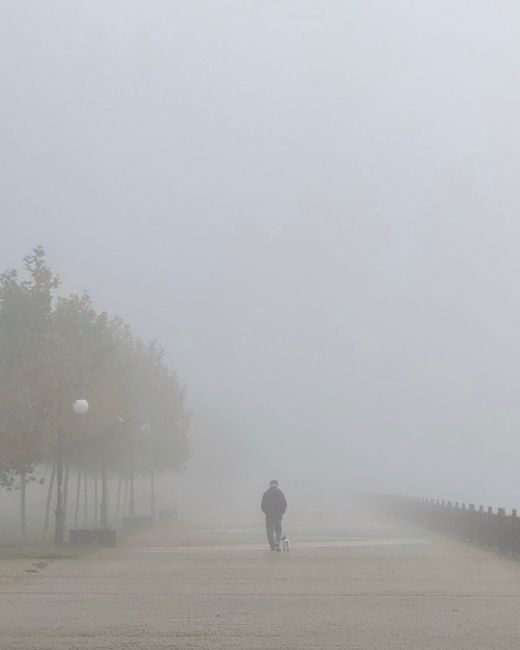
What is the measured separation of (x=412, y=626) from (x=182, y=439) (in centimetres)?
5496

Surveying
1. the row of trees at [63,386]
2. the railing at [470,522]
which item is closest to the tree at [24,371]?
the row of trees at [63,386]

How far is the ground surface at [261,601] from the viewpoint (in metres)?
14.4

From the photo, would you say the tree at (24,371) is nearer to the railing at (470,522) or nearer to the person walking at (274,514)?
the person walking at (274,514)

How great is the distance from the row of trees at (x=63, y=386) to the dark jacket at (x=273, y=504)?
5.54m

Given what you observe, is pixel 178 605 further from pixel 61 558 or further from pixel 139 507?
pixel 139 507

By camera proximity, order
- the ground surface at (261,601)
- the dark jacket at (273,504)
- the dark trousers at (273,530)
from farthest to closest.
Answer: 1. the dark jacket at (273,504)
2. the dark trousers at (273,530)
3. the ground surface at (261,601)

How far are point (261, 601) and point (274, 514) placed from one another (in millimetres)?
15974

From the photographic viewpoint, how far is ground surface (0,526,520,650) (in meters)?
14.4

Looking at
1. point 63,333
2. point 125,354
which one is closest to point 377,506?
point 125,354

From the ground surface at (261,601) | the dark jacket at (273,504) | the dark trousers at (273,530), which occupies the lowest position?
the ground surface at (261,601)

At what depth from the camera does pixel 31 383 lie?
124 feet

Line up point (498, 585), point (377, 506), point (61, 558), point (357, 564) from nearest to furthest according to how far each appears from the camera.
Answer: point (498, 585)
point (357, 564)
point (61, 558)
point (377, 506)

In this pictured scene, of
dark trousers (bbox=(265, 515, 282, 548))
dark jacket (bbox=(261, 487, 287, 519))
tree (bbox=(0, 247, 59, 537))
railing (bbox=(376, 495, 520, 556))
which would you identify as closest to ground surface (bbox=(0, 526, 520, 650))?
railing (bbox=(376, 495, 520, 556))

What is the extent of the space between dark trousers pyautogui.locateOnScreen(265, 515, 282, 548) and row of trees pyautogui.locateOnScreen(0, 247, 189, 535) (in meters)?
5.77
